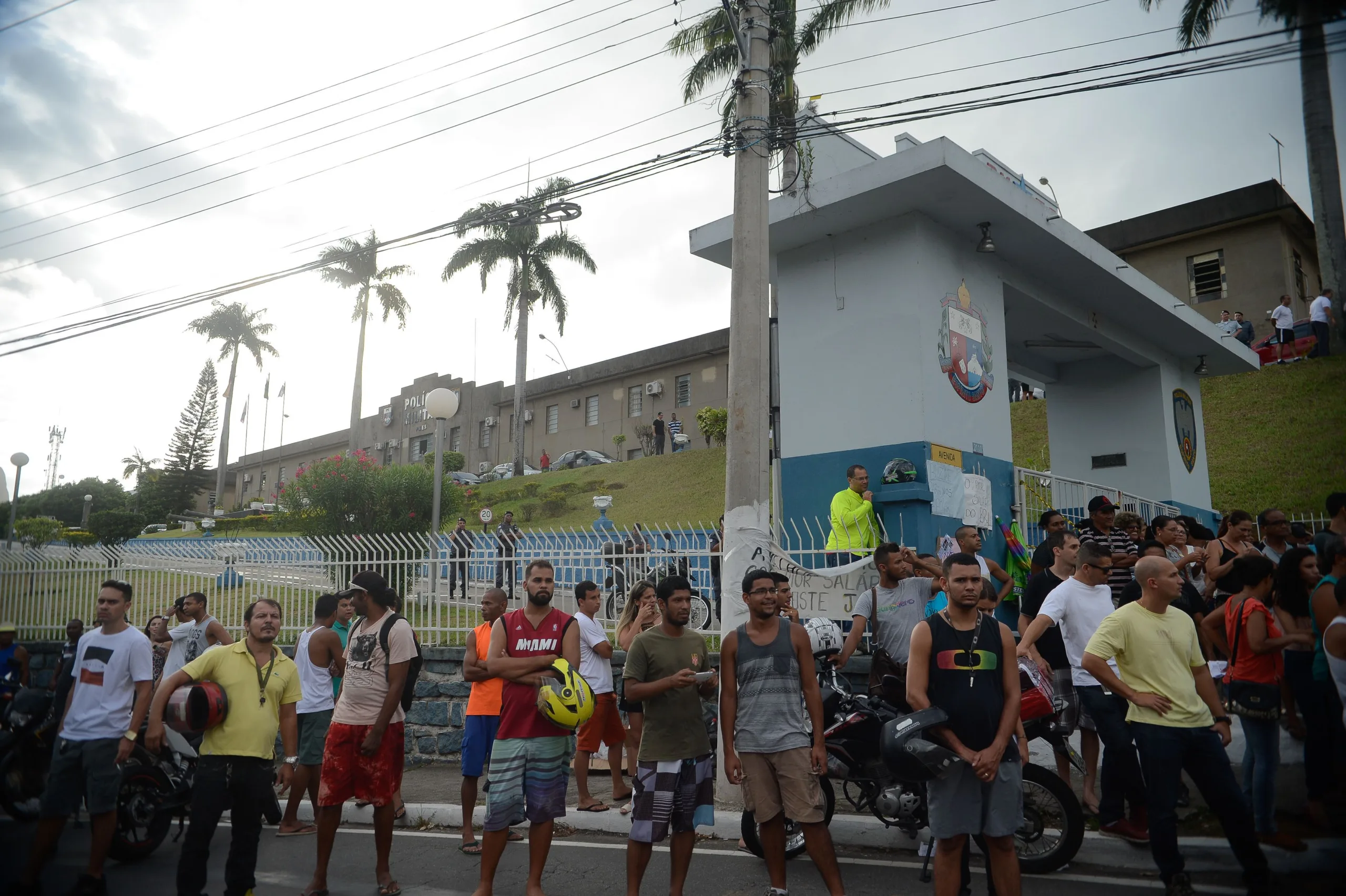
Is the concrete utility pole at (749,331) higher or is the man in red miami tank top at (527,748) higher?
the concrete utility pole at (749,331)

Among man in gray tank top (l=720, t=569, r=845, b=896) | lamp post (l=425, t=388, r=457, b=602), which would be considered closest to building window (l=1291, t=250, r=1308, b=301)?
lamp post (l=425, t=388, r=457, b=602)

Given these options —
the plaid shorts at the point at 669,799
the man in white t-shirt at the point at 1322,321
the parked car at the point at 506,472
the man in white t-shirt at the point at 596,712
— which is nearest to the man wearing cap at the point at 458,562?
the man in white t-shirt at the point at 596,712

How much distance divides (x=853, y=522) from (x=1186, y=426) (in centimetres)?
1098

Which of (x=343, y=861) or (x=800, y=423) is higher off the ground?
(x=800, y=423)

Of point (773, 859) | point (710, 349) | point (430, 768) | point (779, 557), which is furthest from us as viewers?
point (710, 349)

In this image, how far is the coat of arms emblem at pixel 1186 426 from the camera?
53.9ft

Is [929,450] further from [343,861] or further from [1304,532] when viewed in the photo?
[343,861]

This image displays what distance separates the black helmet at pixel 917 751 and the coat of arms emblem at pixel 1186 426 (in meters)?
14.2

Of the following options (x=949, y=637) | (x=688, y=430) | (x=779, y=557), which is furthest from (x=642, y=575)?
(x=688, y=430)

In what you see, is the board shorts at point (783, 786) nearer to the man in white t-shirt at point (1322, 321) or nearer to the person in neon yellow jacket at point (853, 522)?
the person in neon yellow jacket at point (853, 522)

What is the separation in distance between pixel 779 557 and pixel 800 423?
4.12m

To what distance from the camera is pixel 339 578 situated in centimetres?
1149

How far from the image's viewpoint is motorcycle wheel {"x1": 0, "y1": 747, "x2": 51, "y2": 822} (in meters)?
7.36

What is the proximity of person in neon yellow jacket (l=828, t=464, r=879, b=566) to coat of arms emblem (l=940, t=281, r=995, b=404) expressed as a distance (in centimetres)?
240
